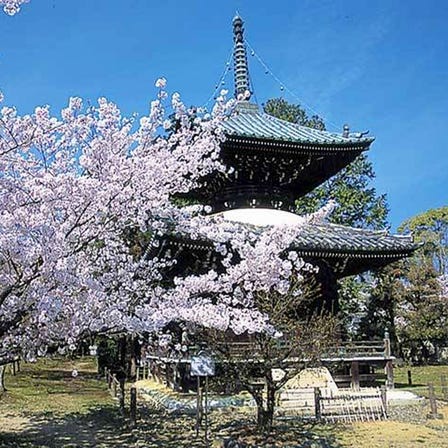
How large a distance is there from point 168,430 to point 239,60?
1318 centimetres

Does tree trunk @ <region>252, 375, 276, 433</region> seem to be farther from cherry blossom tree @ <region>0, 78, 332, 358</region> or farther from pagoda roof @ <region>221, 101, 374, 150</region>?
pagoda roof @ <region>221, 101, 374, 150</region>

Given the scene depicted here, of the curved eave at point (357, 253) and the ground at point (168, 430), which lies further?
the curved eave at point (357, 253)

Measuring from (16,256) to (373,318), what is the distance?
28.2 metres

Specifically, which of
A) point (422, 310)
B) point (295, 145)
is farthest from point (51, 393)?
point (422, 310)

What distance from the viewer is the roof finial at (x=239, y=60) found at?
766 inches

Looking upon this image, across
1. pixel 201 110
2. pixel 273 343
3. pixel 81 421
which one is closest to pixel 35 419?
pixel 81 421

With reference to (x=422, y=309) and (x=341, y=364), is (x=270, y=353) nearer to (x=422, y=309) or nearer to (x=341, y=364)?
(x=341, y=364)

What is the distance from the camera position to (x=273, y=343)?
34.8 feet

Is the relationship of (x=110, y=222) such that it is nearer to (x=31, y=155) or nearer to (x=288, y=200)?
(x=31, y=155)

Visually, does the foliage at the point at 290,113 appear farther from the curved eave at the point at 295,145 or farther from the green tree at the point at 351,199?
the curved eave at the point at 295,145

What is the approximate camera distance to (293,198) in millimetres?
18312

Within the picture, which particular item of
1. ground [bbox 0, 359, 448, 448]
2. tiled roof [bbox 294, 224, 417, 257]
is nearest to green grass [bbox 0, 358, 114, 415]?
ground [bbox 0, 359, 448, 448]

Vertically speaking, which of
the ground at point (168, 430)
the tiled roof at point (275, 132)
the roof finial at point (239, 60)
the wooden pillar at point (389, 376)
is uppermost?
the roof finial at point (239, 60)

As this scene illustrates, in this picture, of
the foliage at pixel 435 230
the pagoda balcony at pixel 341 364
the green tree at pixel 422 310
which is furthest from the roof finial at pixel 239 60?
the foliage at pixel 435 230
